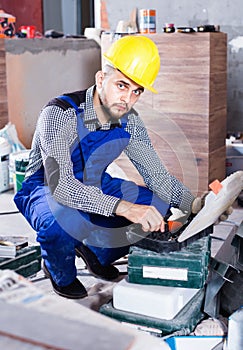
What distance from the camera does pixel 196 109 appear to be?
161 inches

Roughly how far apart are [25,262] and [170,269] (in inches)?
24.1

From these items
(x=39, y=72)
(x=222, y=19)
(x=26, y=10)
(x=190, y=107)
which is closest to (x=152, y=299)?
(x=190, y=107)

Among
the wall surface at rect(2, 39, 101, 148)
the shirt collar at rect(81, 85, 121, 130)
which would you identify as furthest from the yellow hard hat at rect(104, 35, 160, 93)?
the wall surface at rect(2, 39, 101, 148)

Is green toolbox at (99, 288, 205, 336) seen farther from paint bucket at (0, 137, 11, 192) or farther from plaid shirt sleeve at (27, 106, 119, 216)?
paint bucket at (0, 137, 11, 192)

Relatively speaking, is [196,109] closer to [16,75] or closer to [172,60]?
[172,60]

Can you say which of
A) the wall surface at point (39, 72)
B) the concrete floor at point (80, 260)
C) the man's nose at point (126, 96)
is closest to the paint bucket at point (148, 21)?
the wall surface at point (39, 72)

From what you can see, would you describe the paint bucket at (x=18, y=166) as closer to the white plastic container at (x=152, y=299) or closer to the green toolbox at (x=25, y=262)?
the green toolbox at (x=25, y=262)

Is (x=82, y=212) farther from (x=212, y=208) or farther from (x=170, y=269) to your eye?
(x=212, y=208)

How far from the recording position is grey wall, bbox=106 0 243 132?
181 inches

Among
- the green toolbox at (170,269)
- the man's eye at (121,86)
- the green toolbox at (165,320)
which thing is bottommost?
the green toolbox at (165,320)

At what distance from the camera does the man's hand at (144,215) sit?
7.17 feet

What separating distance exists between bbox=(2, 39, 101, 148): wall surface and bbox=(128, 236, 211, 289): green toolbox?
3091 mm

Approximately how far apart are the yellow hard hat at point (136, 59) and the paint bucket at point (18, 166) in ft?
5.81

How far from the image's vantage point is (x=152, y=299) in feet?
6.80
